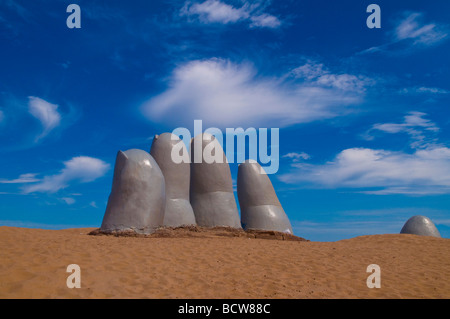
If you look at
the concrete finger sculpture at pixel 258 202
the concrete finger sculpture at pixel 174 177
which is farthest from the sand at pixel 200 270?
the concrete finger sculpture at pixel 258 202

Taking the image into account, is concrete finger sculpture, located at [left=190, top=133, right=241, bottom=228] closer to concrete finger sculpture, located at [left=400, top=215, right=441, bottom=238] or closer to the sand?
the sand

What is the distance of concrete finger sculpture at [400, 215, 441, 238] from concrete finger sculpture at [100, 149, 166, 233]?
1240cm

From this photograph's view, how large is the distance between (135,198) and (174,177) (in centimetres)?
233

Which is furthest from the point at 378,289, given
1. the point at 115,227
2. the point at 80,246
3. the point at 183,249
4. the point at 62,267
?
the point at 115,227

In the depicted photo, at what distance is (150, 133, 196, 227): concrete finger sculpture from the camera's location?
39.5 feet

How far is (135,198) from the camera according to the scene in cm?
1036

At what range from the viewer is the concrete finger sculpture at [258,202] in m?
14.0

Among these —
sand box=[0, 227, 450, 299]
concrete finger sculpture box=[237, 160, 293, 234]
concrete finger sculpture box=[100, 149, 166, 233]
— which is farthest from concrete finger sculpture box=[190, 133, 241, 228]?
sand box=[0, 227, 450, 299]

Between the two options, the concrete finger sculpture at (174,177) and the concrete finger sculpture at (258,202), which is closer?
the concrete finger sculpture at (174,177)

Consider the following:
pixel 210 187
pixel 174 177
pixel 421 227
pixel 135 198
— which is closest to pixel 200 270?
pixel 135 198

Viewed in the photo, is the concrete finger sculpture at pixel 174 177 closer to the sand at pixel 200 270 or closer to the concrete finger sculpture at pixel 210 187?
the concrete finger sculpture at pixel 210 187

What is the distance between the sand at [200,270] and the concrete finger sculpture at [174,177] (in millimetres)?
1908
